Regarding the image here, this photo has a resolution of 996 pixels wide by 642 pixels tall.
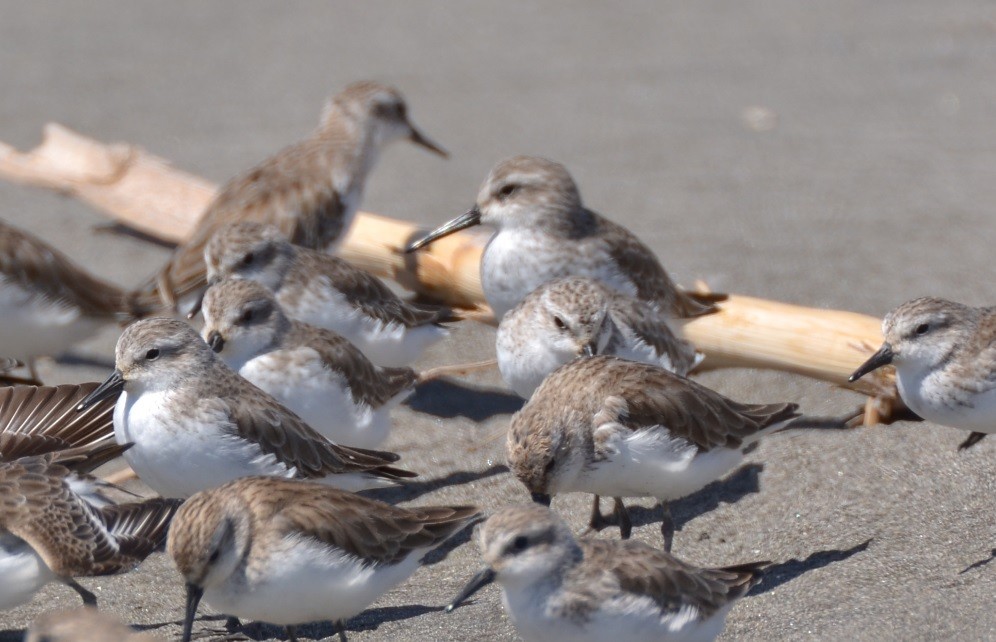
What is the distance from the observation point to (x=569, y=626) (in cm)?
429

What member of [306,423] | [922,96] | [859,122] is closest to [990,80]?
[922,96]

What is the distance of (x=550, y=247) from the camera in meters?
7.04

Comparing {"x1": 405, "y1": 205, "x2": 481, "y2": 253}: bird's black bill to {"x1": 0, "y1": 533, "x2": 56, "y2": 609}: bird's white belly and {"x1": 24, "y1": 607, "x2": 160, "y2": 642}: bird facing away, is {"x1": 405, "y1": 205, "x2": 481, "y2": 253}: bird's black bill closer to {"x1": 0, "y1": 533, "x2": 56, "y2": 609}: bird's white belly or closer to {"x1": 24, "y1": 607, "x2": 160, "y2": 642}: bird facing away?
{"x1": 0, "y1": 533, "x2": 56, "y2": 609}: bird's white belly

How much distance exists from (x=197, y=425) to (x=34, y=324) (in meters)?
2.71

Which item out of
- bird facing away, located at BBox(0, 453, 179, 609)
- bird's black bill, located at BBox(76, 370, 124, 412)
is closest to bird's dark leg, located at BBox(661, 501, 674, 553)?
bird facing away, located at BBox(0, 453, 179, 609)

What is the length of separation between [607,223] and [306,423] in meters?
2.13

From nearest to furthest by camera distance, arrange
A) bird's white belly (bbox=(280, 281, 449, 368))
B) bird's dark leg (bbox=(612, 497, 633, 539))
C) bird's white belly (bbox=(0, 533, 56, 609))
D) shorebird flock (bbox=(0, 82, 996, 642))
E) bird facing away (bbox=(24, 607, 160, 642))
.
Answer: bird facing away (bbox=(24, 607, 160, 642))
shorebird flock (bbox=(0, 82, 996, 642))
bird's white belly (bbox=(0, 533, 56, 609))
bird's dark leg (bbox=(612, 497, 633, 539))
bird's white belly (bbox=(280, 281, 449, 368))

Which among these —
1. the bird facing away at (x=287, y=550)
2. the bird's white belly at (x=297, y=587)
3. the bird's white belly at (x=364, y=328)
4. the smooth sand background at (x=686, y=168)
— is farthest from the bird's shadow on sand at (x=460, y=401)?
the bird's white belly at (x=297, y=587)

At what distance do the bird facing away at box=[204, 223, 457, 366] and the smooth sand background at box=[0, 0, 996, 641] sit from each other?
0.48m

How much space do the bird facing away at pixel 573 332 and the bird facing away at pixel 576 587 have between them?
5.35 feet

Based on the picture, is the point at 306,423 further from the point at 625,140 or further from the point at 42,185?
the point at 625,140

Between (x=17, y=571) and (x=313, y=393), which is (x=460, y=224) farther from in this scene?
(x=17, y=571)

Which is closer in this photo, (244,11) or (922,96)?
(922,96)

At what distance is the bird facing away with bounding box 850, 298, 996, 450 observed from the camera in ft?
17.7
